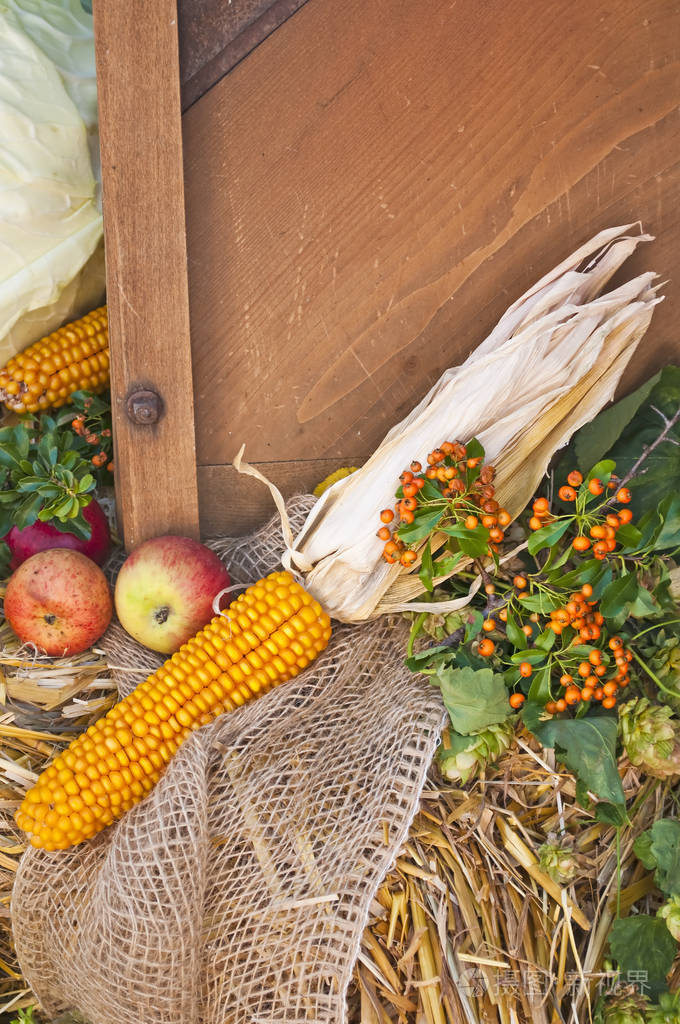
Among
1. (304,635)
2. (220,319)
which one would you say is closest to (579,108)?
(220,319)

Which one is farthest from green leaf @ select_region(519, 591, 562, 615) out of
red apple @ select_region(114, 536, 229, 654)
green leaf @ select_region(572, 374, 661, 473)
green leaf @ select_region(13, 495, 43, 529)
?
green leaf @ select_region(13, 495, 43, 529)

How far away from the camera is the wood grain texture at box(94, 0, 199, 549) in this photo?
1.35 meters

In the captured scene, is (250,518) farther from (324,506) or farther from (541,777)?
(541,777)

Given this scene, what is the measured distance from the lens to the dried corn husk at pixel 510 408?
1369 mm

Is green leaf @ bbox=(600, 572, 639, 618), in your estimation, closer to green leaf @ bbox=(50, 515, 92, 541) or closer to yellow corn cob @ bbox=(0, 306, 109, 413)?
green leaf @ bbox=(50, 515, 92, 541)

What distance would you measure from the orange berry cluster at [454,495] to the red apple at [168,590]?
0.35 m

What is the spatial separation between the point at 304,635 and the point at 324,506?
0.83 feet

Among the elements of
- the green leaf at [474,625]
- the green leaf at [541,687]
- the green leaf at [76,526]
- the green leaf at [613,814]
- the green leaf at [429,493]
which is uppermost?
the green leaf at [76,526]

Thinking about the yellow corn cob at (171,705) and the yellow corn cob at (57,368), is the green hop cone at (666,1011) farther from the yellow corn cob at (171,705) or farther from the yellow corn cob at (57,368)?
the yellow corn cob at (57,368)

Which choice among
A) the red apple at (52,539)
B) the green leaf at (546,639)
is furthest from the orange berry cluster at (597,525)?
the red apple at (52,539)

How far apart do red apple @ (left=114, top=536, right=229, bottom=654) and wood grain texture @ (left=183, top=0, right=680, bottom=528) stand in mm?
232

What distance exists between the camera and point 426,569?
1280 mm

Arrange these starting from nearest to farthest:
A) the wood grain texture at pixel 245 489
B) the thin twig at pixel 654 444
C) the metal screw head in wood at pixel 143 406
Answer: the thin twig at pixel 654 444 → the metal screw head in wood at pixel 143 406 → the wood grain texture at pixel 245 489

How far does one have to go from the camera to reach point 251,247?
1472mm
